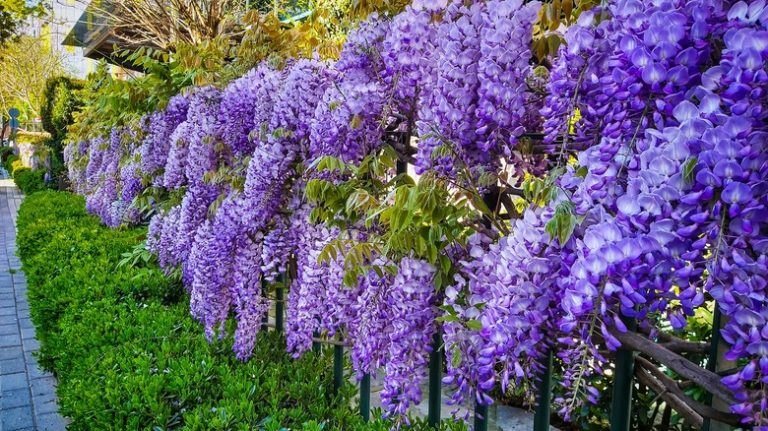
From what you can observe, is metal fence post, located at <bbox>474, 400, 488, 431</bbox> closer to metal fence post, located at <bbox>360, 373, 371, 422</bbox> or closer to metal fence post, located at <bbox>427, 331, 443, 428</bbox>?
metal fence post, located at <bbox>427, 331, 443, 428</bbox>

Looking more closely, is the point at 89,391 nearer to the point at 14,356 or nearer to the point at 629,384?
the point at 629,384

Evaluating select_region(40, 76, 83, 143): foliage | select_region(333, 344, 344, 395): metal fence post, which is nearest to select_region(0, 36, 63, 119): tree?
select_region(40, 76, 83, 143): foliage

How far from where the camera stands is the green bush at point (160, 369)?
2166mm

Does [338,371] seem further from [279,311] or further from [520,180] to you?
[520,180]

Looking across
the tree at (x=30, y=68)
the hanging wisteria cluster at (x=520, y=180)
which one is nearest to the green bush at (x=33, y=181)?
the tree at (x=30, y=68)

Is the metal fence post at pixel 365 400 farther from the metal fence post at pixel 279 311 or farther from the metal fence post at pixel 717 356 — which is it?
the metal fence post at pixel 717 356

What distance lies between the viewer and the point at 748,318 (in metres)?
0.88

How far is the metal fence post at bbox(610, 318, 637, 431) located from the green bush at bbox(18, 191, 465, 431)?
0.65 m

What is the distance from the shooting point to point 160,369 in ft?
8.28

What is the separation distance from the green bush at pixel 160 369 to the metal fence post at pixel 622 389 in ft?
2.14

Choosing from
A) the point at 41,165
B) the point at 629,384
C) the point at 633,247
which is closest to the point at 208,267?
the point at 629,384

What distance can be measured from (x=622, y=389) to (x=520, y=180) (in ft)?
1.95

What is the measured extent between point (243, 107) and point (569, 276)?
2.18m

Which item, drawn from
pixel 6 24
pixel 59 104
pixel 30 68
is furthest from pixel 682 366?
pixel 30 68
